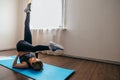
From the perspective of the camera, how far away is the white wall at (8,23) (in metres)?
3.58

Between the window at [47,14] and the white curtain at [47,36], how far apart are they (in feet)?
0.46

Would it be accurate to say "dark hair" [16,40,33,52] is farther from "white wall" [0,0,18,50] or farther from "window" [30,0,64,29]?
"white wall" [0,0,18,50]

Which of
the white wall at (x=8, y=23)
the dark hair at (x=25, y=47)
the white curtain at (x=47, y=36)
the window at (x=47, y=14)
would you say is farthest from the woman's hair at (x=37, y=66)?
the white wall at (x=8, y=23)

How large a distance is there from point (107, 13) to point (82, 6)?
62 centimetres

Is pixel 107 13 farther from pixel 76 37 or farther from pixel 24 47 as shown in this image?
pixel 24 47

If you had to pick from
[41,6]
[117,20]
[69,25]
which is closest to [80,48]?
[69,25]

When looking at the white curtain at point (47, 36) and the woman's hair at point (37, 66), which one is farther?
the white curtain at point (47, 36)

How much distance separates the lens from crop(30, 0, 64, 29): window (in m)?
2.99

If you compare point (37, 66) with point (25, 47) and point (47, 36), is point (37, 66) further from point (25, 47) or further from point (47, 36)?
point (47, 36)

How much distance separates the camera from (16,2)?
3.95m

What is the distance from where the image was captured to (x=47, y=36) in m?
3.16

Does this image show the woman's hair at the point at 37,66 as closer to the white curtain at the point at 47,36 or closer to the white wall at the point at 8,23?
the white curtain at the point at 47,36

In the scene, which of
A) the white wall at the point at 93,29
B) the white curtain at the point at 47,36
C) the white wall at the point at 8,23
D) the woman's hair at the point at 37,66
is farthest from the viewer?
the white wall at the point at 8,23

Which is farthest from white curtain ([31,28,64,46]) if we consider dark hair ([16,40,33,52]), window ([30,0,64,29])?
dark hair ([16,40,33,52])
